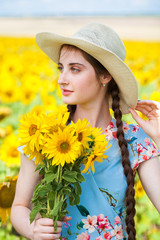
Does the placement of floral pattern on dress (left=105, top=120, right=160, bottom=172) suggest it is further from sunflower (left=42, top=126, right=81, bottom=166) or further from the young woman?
sunflower (left=42, top=126, right=81, bottom=166)

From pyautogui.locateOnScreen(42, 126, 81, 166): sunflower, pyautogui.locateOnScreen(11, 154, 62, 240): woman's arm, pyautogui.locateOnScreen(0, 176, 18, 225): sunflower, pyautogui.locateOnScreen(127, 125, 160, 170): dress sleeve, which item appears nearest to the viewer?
pyautogui.locateOnScreen(42, 126, 81, 166): sunflower

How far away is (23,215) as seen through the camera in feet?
4.80

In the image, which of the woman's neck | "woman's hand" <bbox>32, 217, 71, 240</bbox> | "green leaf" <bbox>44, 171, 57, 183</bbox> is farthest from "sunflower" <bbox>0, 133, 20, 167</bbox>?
"green leaf" <bbox>44, 171, 57, 183</bbox>

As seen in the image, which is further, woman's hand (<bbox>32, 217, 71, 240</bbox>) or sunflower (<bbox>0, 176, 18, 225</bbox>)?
sunflower (<bbox>0, 176, 18, 225</bbox>)

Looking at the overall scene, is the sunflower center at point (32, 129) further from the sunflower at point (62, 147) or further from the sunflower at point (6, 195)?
the sunflower at point (6, 195)

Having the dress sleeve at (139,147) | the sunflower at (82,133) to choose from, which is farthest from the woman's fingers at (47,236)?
the dress sleeve at (139,147)

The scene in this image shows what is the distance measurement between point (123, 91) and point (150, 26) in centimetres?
2810

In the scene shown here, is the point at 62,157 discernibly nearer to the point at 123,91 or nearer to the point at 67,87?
the point at 67,87

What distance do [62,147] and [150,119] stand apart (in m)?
0.63

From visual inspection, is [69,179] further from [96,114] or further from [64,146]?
[96,114]

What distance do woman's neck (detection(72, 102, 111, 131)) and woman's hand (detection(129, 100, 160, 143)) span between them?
118 millimetres

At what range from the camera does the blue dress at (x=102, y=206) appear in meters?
1.50

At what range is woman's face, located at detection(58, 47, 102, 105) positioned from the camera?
4.87ft

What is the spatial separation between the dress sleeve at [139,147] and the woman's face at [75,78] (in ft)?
0.89
